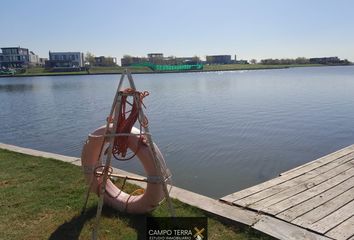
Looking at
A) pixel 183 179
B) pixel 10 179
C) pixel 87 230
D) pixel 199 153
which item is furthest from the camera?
pixel 199 153

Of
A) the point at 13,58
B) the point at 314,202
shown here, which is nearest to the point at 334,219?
the point at 314,202

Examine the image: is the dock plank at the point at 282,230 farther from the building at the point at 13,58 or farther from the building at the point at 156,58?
the building at the point at 156,58

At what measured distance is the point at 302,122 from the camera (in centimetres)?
1437

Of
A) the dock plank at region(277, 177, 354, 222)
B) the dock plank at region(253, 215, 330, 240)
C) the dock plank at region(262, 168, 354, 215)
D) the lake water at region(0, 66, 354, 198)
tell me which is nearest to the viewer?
the dock plank at region(253, 215, 330, 240)

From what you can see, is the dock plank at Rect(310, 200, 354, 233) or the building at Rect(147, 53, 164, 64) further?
the building at Rect(147, 53, 164, 64)

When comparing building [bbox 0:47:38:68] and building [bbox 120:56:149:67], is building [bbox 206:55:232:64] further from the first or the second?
building [bbox 0:47:38:68]

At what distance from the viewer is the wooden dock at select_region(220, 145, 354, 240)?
4195mm

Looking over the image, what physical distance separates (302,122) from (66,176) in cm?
1073

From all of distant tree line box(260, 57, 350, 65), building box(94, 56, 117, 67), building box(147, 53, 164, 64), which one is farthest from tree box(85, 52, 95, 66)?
distant tree line box(260, 57, 350, 65)

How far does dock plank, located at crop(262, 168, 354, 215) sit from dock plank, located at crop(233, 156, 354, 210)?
78mm

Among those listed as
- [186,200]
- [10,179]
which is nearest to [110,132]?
[186,200]

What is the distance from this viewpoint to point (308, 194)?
5266 mm

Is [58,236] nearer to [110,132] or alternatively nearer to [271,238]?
[110,132]

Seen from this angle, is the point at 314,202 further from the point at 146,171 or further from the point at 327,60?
the point at 327,60
